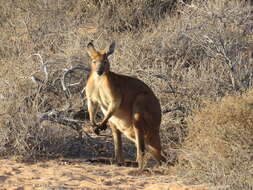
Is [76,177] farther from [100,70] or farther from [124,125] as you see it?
[100,70]

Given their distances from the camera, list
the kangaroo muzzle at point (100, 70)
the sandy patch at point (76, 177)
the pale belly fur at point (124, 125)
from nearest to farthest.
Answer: the sandy patch at point (76, 177)
the kangaroo muzzle at point (100, 70)
the pale belly fur at point (124, 125)

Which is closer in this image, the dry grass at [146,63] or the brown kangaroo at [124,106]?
the dry grass at [146,63]

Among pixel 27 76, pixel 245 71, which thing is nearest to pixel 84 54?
pixel 27 76

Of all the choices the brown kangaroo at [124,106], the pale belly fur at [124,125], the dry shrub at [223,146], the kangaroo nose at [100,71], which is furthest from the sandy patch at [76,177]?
the kangaroo nose at [100,71]

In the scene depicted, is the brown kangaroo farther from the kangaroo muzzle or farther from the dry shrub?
the dry shrub

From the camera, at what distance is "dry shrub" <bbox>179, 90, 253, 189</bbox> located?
555 cm

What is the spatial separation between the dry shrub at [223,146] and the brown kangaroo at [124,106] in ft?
2.14

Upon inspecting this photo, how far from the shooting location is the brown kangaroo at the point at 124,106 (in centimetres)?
684

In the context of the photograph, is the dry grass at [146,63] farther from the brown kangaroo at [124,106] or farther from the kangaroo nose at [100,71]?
the kangaroo nose at [100,71]

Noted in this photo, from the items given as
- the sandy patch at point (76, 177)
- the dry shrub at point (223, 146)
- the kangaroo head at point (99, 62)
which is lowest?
the sandy patch at point (76, 177)

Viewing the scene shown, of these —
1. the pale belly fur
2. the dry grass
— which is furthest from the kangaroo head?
the dry grass

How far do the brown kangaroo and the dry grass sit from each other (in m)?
0.48

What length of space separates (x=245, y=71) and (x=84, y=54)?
284cm

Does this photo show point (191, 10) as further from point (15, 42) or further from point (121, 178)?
point (121, 178)
